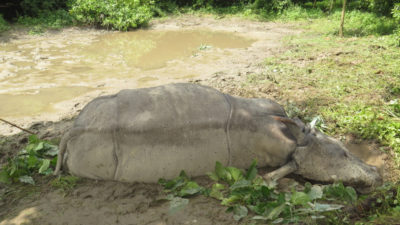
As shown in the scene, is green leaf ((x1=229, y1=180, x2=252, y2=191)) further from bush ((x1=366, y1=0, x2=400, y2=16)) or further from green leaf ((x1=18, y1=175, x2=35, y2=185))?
bush ((x1=366, y1=0, x2=400, y2=16))

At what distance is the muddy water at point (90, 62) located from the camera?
19.2 ft

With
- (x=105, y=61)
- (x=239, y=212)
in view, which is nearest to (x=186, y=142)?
(x=239, y=212)

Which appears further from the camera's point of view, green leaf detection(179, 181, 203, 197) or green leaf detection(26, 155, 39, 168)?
green leaf detection(26, 155, 39, 168)

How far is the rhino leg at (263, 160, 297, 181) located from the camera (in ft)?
9.78

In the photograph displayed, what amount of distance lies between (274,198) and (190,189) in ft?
2.43

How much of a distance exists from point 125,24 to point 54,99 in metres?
7.78

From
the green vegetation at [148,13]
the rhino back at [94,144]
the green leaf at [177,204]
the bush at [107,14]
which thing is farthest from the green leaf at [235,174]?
the bush at [107,14]

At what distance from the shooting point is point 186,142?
9.82 ft

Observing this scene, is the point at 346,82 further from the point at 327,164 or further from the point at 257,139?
the point at 257,139

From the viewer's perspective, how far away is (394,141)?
361 cm

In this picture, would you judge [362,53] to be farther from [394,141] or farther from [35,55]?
[35,55]

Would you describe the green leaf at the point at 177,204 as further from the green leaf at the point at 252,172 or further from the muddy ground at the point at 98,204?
the green leaf at the point at 252,172

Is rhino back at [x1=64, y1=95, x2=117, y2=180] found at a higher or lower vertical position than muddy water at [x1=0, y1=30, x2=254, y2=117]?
higher

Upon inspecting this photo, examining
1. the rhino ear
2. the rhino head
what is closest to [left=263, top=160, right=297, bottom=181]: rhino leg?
the rhino head
